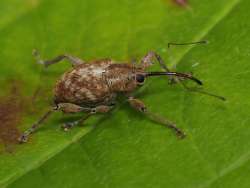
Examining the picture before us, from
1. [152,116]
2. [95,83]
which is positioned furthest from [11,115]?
[152,116]

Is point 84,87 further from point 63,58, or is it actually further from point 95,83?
point 63,58

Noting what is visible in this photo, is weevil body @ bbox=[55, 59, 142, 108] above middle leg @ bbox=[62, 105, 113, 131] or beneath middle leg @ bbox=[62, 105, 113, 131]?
above

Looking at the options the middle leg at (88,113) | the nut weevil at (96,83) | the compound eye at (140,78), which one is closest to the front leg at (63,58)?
the nut weevil at (96,83)

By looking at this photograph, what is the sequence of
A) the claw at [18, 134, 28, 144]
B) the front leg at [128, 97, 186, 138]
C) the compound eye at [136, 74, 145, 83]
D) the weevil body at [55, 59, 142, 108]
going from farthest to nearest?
the weevil body at [55, 59, 142, 108]
the compound eye at [136, 74, 145, 83]
the claw at [18, 134, 28, 144]
the front leg at [128, 97, 186, 138]

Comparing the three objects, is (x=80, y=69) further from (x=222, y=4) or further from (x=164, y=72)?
(x=222, y=4)

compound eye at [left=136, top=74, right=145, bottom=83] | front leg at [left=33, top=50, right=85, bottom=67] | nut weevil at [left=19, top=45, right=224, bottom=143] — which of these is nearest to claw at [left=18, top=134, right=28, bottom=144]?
nut weevil at [left=19, top=45, right=224, bottom=143]

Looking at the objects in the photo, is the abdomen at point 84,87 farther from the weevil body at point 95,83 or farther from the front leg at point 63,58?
the front leg at point 63,58

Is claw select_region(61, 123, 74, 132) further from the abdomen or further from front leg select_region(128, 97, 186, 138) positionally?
front leg select_region(128, 97, 186, 138)

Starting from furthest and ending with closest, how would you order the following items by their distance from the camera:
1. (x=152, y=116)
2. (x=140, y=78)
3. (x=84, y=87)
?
(x=84, y=87) → (x=140, y=78) → (x=152, y=116)
